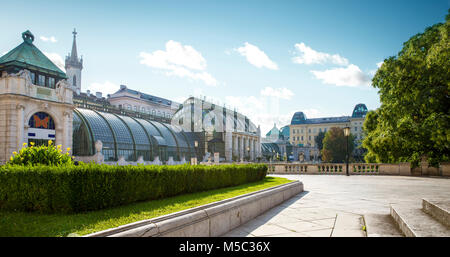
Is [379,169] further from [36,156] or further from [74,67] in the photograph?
[74,67]

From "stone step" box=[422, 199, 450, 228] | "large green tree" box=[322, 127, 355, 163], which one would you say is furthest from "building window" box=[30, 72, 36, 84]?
"large green tree" box=[322, 127, 355, 163]

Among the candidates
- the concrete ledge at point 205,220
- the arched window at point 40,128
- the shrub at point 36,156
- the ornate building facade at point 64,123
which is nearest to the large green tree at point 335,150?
the ornate building facade at point 64,123

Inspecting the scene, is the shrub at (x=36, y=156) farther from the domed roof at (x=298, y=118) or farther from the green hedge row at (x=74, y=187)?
the domed roof at (x=298, y=118)

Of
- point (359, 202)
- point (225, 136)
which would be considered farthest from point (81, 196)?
point (225, 136)

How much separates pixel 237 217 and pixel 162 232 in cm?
300

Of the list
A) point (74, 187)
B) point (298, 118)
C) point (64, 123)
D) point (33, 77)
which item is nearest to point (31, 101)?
point (33, 77)

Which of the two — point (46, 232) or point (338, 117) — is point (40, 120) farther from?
point (338, 117)

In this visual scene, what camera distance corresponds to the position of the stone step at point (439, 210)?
5500mm

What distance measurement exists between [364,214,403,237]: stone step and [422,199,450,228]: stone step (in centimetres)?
78

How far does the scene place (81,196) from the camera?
6.43 m

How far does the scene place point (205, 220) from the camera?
6.05m

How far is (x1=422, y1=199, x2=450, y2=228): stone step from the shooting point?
550 centimetres

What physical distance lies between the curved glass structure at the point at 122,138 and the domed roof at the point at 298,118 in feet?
333
